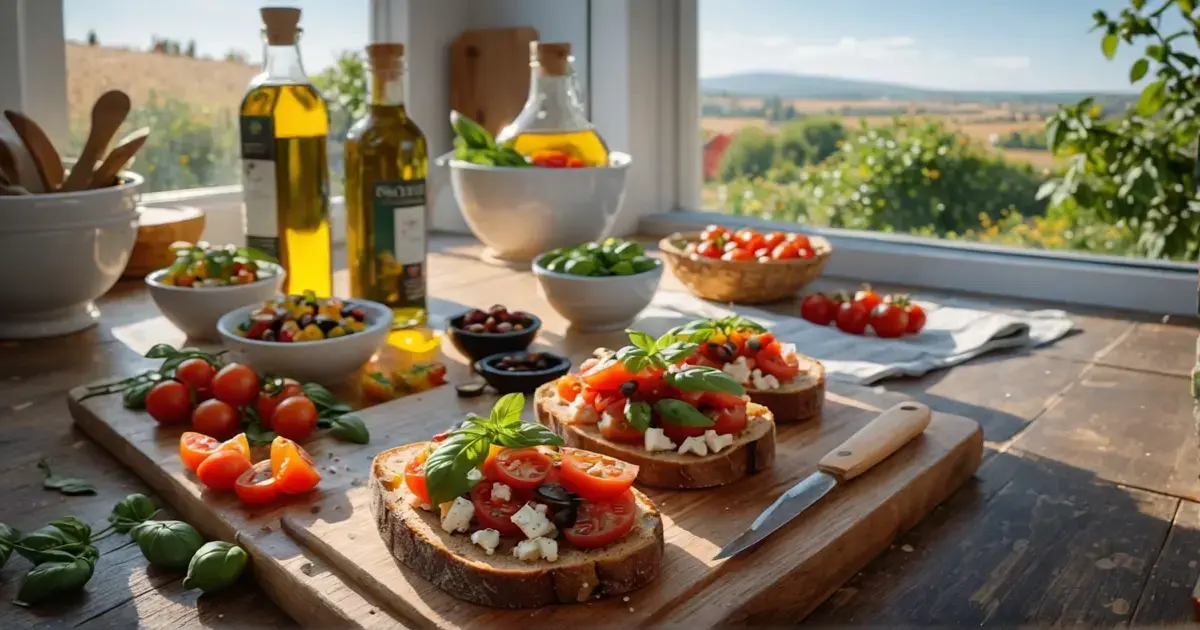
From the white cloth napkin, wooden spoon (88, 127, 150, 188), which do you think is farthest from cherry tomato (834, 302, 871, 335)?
wooden spoon (88, 127, 150, 188)

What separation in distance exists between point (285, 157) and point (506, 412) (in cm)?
87

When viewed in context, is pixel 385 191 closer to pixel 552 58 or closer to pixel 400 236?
pixel 400 236

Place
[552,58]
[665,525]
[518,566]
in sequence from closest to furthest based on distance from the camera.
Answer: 1. [518,566]
2. [665,525]
3. [552,58]

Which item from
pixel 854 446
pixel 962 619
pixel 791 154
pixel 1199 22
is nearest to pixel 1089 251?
pixel 1199 22

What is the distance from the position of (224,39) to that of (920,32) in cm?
146

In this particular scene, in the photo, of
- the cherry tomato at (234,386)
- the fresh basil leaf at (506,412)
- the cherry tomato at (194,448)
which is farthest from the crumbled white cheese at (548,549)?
the cherry tomato at (234,386)

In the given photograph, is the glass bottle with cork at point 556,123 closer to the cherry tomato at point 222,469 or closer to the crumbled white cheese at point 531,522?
the cherry tomato at point 222,469

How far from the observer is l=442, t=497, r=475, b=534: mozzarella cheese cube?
91cm

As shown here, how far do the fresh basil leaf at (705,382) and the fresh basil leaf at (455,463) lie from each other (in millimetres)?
233

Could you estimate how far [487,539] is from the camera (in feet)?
2.88

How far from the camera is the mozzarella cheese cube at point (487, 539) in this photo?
0.88 meters

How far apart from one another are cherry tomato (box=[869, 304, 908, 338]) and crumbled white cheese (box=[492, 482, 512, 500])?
103 centimetres

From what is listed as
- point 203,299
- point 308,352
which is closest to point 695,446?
point 308,352

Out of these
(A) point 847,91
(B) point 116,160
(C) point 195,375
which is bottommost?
(C) point 195,375
